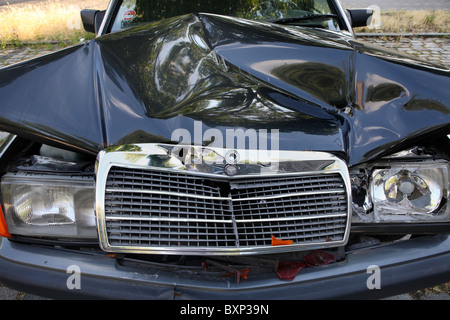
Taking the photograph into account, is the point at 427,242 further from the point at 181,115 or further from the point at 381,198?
the point at 181,115

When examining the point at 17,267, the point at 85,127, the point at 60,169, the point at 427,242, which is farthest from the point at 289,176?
the point at 17,267

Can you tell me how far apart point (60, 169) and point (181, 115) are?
1.80ft

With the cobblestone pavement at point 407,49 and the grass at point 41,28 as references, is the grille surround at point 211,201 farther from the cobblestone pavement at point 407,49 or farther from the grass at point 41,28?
the grass at point 41,28

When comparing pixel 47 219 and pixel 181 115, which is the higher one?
pixel 181 115

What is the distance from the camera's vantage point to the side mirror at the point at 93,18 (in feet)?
10.9

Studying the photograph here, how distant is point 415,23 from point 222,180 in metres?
8.34

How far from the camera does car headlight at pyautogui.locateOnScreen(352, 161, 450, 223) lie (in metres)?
1.65

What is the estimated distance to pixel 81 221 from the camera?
163 centimetres

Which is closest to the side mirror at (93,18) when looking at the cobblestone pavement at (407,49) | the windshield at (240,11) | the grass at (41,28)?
the windshield at (240,11)

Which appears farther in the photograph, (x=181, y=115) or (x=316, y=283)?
(x=181, y=115)

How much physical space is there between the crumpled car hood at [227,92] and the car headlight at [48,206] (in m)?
0.17

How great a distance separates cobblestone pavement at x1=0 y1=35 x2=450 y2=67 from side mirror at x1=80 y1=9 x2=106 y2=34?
11.6 feet

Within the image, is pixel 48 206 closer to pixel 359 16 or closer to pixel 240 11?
pixel 240 11

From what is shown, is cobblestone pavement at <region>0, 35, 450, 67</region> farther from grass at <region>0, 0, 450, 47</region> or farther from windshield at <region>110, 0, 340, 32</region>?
windshield at <region>110, 0, 340, 32</region>
